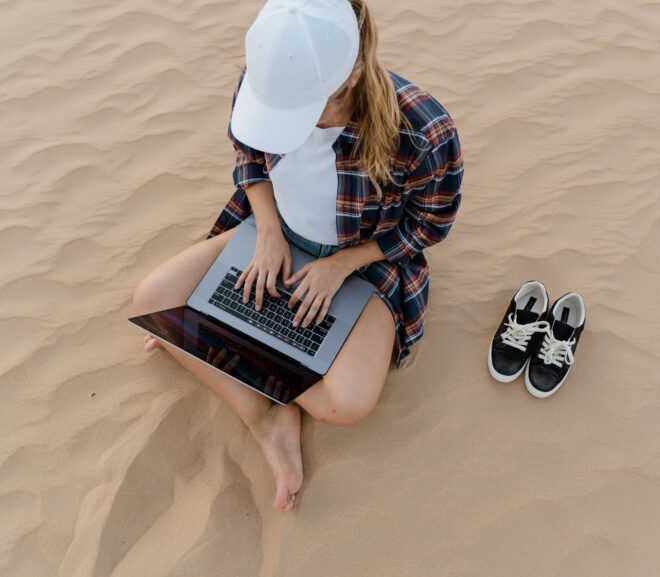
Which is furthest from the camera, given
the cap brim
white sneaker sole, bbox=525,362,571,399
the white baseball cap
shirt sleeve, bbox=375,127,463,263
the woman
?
white sneaker sole, bbox=525,362,571,399

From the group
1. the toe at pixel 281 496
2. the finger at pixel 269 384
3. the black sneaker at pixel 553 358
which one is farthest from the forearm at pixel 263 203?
the black sneaker at pixel 553 358

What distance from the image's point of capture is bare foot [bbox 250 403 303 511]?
1.74 meters

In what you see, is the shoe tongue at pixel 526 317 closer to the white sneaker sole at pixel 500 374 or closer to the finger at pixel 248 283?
the white sneaker sole at pixel 500 374

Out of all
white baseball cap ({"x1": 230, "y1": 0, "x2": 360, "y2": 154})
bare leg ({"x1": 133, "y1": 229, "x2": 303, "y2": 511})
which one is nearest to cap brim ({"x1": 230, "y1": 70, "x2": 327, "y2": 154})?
white baseball cap ({"x1": 230, "y1": 0, "x2": 360, "y2": 154})

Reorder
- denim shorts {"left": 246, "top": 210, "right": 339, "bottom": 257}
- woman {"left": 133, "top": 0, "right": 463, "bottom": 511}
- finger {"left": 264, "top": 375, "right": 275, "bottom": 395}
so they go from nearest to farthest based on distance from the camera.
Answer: woman {"left": 133, "top": 0, "right": 463, "bottom": 511}, finger {"left": 264, "top": 375, "right": 275, "bottom": 395}, denim shorts {"left": 246, "top": 210, "right": 339, "bottom": 257}

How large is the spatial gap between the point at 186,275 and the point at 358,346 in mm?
555

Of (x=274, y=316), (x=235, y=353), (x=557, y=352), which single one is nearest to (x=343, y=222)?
(x=274, y=316)

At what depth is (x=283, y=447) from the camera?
1.81 m

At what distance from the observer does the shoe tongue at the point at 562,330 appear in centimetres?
194

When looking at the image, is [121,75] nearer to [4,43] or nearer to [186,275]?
[4,43]

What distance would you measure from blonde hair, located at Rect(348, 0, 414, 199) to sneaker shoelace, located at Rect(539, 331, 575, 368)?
0.78 m

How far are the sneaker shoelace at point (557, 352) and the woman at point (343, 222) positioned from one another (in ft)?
1.32

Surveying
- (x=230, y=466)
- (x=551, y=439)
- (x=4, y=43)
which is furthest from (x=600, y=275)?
(x=4, y=43)

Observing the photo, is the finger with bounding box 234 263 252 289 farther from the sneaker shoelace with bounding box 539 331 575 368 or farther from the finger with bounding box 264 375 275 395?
the sneaker shoelace with bounding box 539 331 575 368
